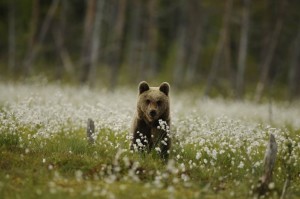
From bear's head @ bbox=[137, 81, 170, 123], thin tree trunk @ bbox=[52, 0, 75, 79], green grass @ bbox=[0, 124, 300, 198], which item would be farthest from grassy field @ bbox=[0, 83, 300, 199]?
thin tree trunk @ bbox=[52, 0, 75, 79]

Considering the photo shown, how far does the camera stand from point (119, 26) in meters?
29.2

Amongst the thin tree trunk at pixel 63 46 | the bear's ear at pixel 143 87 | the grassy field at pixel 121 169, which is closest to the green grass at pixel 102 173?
the grassy field at pixel 121 169

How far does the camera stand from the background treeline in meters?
28.3

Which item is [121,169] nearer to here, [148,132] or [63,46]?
[148,132]

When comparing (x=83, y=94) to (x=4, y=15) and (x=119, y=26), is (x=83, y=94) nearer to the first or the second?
(x=119, y=26)

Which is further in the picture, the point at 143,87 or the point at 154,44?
the point at 154,44

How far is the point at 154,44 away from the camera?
115 feet

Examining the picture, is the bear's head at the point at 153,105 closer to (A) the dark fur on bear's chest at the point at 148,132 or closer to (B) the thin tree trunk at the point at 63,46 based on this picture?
(A) the dark fur on bear's chest at the point at 148,132

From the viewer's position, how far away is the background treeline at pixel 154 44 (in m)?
28.3

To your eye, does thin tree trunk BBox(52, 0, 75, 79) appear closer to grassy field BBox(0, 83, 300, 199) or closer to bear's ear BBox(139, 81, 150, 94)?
bear's ear BBox(139, 81, 150, 94)

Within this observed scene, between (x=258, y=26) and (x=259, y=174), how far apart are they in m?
45.5

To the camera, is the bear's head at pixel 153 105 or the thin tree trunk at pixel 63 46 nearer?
the bear's head at pixel 153 105

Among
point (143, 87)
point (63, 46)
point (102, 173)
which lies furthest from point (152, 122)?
point (63, 46)

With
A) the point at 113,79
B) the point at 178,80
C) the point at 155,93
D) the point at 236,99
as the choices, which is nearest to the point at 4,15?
the point at 178,80
